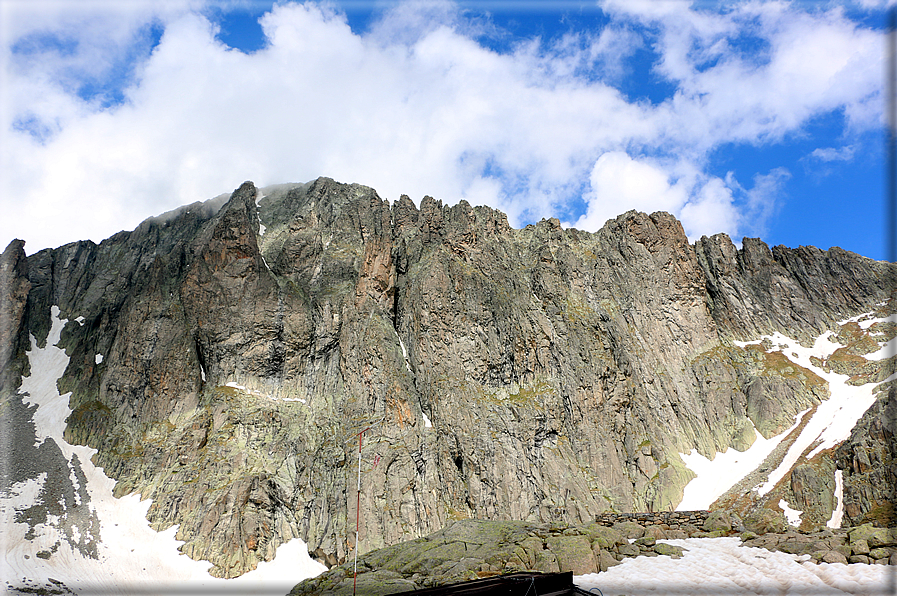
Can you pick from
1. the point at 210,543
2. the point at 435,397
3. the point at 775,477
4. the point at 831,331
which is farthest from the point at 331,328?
the point at 831,331

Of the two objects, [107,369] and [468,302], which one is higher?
→ [468,302]

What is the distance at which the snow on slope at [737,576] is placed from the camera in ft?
55.1

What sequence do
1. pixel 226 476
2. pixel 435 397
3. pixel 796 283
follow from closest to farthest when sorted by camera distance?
pixel 226 476, pixel 435 397, pixel 796 283

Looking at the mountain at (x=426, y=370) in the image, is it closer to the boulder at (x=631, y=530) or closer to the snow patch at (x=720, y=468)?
the snow patch at (x=720, y=468)

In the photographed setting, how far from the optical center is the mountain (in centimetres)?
6406

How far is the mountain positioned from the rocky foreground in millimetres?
27632

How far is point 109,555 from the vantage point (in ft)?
195

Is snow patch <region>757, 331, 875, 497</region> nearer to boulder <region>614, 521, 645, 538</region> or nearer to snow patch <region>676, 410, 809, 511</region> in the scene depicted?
snow patch <region>676, 410, 809, 511</region>

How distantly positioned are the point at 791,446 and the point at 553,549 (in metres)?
63.9

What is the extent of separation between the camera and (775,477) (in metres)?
65.0

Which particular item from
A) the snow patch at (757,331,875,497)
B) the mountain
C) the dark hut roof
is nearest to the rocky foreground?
the dark hut roof

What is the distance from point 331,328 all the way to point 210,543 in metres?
34.3

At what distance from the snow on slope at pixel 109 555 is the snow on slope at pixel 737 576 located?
5134cm

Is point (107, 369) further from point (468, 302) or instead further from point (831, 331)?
point (831, 331)
